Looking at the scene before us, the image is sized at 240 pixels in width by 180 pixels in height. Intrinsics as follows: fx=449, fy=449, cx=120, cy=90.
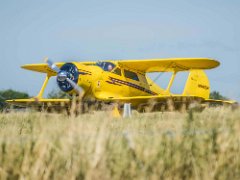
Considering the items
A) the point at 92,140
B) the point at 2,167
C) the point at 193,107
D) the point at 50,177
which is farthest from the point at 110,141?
the point at 193,107

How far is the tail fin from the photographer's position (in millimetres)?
21656

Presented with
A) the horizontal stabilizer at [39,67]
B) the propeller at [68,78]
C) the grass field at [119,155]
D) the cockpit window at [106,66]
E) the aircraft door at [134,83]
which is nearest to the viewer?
the grass field at [119,155]

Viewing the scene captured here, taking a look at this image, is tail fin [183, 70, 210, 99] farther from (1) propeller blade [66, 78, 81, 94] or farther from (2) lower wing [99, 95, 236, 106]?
(1) propeller blade [66, 78, 81, 94]

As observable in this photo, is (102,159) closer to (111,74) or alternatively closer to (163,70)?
(111,74)

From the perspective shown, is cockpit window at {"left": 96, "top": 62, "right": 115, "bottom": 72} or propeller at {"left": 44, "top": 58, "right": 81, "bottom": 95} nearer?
propeller at {"left": 44, "top": 58, "right": 81, "bottom": 95}

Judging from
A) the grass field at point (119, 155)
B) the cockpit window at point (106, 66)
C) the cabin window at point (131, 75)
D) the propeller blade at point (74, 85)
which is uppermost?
the cockpit window at point (106, 66)

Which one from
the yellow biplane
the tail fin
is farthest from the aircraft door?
the tail fin

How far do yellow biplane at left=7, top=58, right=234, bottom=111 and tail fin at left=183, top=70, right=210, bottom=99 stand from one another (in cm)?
208

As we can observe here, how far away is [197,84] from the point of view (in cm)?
2233

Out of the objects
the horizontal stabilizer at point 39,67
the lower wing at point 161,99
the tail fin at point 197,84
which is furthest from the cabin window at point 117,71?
the tail fin at point 197,84

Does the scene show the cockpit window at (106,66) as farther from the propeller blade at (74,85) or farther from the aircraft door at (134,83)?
the propeller blade at (74,85)

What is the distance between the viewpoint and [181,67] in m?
18.5

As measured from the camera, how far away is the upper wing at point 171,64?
17.6m

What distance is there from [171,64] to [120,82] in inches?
89.4
